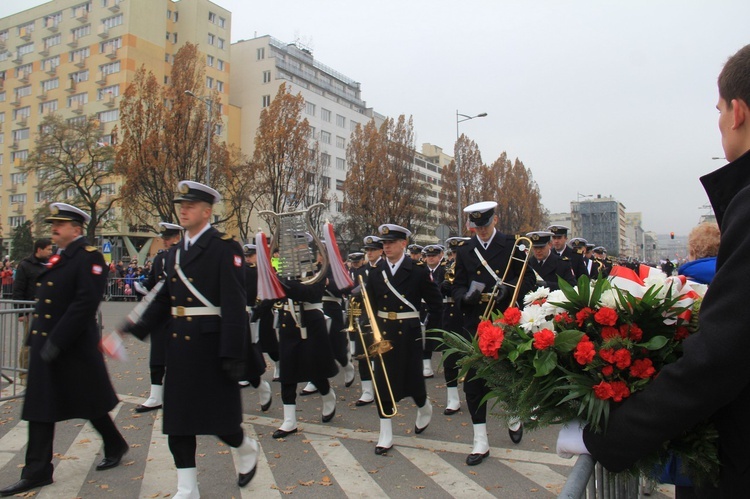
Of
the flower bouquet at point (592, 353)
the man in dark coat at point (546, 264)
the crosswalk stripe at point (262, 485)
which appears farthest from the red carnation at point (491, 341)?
the man in dark coat at point (546, 264)

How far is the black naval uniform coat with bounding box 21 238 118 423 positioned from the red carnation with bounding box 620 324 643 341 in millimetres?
4341

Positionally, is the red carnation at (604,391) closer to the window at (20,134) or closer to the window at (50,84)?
the window at (50,84)

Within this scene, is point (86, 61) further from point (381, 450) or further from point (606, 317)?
point (606, 317)

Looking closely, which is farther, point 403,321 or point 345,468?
point 403,321

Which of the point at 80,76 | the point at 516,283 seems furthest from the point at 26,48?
the point at 516,283

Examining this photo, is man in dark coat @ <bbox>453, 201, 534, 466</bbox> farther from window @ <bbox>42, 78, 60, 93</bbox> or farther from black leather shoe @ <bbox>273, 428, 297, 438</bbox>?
window @ <bbox>42, 78, 60, 93</bbox>

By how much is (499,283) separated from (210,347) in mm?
2899

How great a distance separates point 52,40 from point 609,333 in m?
70.6

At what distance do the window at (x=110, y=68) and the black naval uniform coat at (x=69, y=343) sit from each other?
5390 centimetres

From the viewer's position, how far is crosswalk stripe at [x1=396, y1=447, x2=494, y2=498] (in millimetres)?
4613

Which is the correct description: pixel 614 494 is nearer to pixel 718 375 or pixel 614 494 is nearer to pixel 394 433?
pixel 718 375

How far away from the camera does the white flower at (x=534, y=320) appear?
202 centimetres

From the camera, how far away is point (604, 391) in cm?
173

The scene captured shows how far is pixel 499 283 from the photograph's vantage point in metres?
5.74
